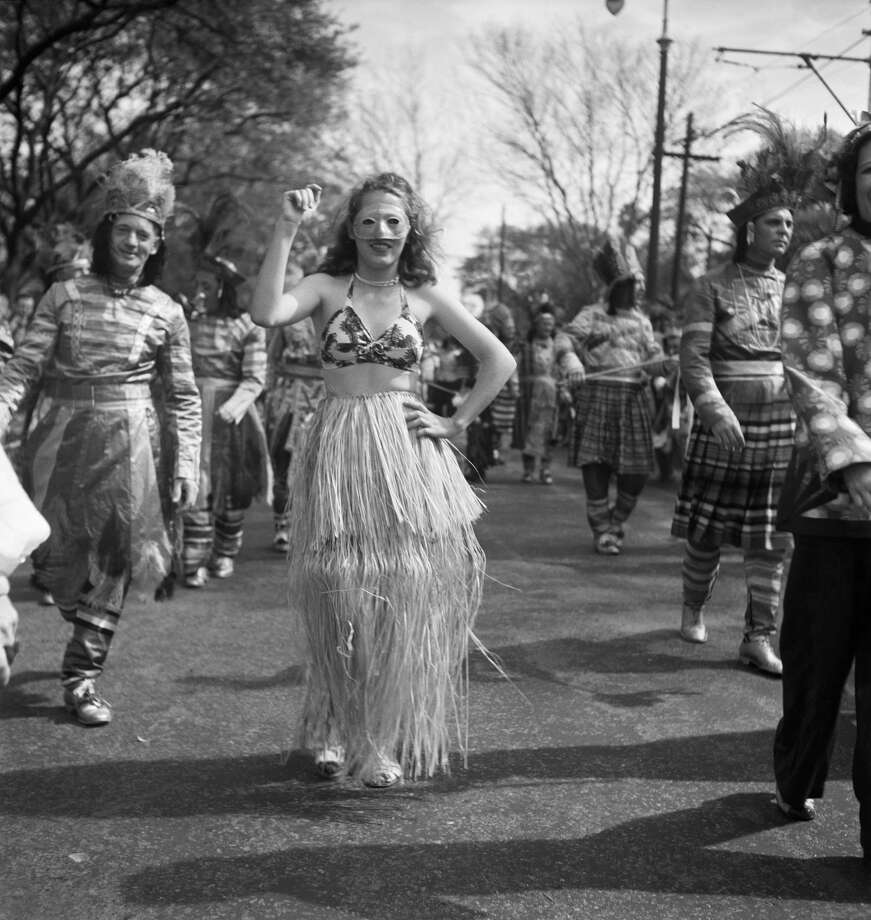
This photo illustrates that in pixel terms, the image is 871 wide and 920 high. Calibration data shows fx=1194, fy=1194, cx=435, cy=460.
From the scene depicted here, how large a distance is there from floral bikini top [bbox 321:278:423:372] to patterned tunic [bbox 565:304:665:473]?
488 cm

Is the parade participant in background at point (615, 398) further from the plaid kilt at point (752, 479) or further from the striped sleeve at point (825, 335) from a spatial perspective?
the striped sleeve at point (825, 335)

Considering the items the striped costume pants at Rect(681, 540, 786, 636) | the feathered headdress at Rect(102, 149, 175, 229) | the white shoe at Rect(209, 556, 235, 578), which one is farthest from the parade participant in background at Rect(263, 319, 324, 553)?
the feathered headdress at Rect(102, 149, 175, 229)

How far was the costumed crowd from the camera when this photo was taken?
3348 millimetres

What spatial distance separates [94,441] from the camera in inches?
180

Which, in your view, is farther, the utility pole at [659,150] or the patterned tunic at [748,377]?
the utility pole at [659,150]

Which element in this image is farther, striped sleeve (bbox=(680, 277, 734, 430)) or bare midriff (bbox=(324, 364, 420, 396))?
striped sleeve (bbox=(680, 277, 734, 430))

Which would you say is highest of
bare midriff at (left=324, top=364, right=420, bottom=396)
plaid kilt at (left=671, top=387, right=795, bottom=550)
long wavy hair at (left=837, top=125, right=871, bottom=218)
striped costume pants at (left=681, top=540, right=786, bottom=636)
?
long wavy hair at (left=837, top=125, right=871, bottom=218)

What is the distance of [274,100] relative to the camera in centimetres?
2225

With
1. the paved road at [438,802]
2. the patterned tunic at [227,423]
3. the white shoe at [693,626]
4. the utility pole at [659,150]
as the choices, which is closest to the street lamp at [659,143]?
the utility pole at [659,150]

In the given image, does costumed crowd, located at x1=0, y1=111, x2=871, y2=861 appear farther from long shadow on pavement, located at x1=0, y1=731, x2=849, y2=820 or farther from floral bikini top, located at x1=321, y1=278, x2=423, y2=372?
long shadow on pavement, located at x1=0, y1=731, x2=849, y2=820

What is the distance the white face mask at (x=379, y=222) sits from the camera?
3.91m

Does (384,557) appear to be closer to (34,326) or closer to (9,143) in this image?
(34,326)

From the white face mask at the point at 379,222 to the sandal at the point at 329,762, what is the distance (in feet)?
5.53

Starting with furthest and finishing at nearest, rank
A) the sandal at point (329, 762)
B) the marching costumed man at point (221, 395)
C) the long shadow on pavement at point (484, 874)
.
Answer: the marching costumed man at point (221, 395) < the sandal at point (329, 762) < the long shadow on pavement at point (484, 874)
